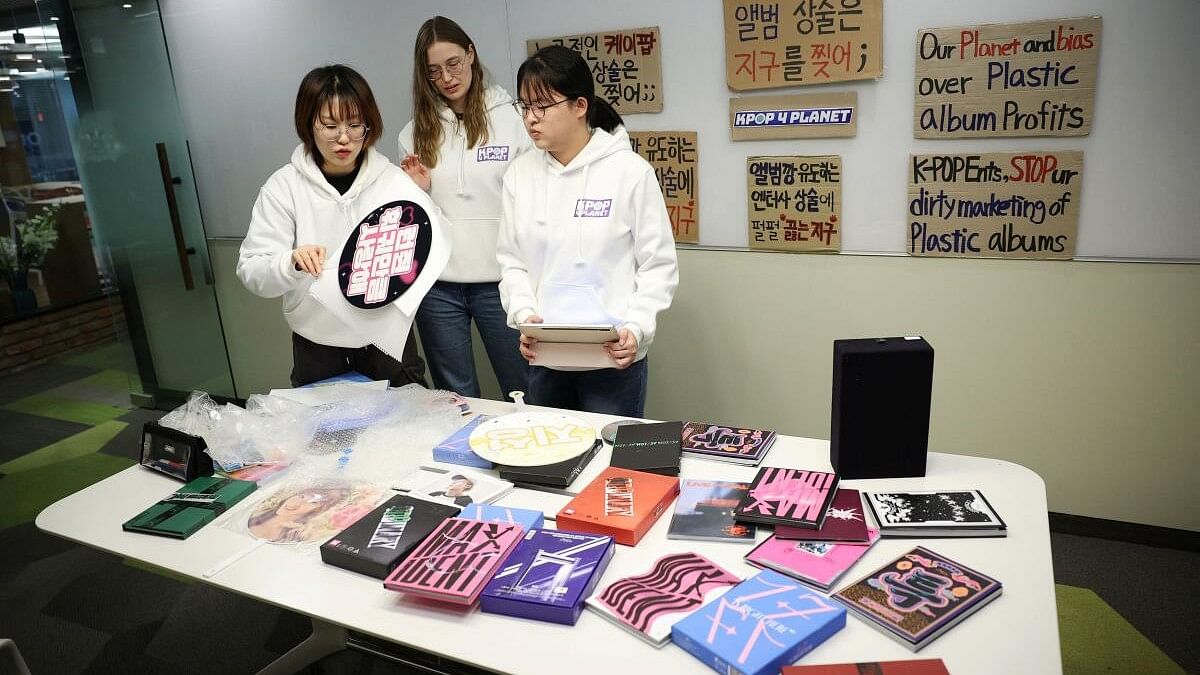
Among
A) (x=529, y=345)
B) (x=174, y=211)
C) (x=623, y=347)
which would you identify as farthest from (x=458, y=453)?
(x=174, y=211)

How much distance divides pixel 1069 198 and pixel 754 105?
1049 mm

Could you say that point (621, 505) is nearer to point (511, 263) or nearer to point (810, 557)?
point (810, 557)

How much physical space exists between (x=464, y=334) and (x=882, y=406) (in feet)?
5.49

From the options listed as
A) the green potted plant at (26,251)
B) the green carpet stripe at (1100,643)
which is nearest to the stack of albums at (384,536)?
the green carpet stripe at (1100,643)

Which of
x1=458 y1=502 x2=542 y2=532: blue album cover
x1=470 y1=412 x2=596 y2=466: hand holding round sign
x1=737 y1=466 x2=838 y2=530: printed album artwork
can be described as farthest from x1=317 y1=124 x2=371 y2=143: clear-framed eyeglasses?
x1=737 y1=466 x2=838 y2=530: printed album artwork

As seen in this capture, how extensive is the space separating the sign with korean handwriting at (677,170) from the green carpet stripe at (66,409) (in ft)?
9.16

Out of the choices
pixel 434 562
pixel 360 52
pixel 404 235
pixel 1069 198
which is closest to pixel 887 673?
pixel 434 562

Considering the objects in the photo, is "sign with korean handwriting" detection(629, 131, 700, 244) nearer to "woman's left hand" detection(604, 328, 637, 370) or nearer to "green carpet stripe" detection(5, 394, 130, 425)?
"woman's left hand" detection(604, 328, 637, 370)

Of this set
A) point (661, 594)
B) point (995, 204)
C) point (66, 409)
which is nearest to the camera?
point (661, 594)

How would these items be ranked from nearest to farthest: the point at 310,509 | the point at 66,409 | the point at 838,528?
the point at 838,528
the point at 310,509
the point at 66,409

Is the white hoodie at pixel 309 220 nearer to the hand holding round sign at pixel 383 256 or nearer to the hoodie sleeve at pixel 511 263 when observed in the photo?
the hand holding round sign at pixel 383 256

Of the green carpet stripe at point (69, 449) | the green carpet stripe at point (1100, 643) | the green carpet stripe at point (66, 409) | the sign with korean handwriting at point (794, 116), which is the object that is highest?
the sign with korean handwriting at point (794, 116)

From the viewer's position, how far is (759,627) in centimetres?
122

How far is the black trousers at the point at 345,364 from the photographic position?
245 cm
